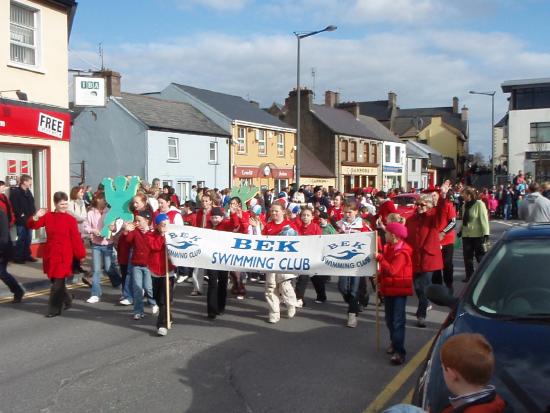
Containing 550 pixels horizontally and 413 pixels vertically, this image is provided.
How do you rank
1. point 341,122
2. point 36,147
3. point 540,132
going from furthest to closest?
1. point 341,122
2. point 540,132
3. point 36,147

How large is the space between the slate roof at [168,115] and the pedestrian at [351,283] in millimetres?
22755

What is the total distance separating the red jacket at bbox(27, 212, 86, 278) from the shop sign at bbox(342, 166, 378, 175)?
43.4 m

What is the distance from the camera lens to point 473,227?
1133 centimetres

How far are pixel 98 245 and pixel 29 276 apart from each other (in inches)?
99.3

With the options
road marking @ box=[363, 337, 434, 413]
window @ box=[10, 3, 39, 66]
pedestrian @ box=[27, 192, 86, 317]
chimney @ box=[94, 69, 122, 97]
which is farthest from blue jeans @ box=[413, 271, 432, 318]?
chimney @ box=[94, 69, 122, 97]

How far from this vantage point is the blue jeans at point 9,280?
9328 millimetres

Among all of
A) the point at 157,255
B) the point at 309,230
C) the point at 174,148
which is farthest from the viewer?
the point at 174,148

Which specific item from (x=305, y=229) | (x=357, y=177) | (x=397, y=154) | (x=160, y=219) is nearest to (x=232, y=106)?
(x=357, y=177)

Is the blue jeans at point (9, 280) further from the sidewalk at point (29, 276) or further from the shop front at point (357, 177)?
the shop front at point (357, 177)

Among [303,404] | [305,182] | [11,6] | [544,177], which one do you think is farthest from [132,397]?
[544,177]

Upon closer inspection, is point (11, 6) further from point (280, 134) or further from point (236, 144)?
point (280, 134)

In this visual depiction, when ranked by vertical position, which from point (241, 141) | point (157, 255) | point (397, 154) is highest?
point (397, 154)

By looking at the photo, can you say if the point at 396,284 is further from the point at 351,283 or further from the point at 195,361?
the point at 195,361

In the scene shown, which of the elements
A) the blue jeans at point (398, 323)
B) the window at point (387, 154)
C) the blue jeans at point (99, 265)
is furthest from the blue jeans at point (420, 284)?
the window at point (387, 154)
